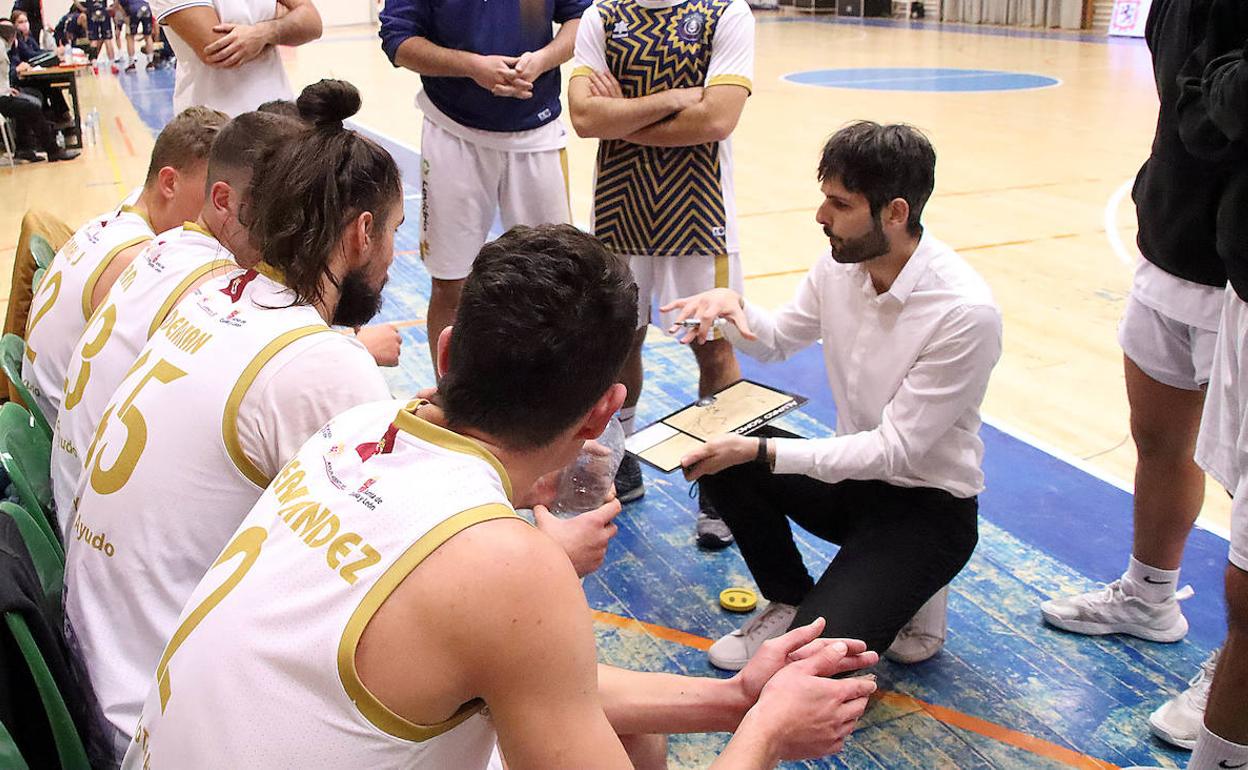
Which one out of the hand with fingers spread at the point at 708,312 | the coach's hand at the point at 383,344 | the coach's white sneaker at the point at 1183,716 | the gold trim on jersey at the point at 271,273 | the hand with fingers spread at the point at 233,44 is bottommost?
the coach's white sneaker at the point at 1183,716

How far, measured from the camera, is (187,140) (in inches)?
117

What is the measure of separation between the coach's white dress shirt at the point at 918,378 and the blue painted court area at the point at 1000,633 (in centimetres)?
51

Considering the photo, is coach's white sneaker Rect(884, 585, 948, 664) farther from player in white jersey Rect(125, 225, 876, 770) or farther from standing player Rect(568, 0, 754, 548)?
player in white jersey Rect(125, 225, 876, 770)

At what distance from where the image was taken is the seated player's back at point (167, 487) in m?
1.79

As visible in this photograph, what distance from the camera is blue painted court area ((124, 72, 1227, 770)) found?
259cm

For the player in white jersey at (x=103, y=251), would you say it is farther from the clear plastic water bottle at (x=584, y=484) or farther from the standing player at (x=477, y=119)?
the clear plastic water bottle at (x=584, y=484)

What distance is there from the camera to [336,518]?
1.32m

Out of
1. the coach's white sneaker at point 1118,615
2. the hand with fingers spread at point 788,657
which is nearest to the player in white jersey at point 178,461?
the hand with fingers spread at point 788,657

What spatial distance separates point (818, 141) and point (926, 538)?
851 centimetres

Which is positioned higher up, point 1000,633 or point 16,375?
point 16,375

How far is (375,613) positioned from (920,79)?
48.0 feet

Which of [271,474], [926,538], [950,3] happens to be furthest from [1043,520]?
[950,3]

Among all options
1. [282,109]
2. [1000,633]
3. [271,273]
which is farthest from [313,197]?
[1000,633]

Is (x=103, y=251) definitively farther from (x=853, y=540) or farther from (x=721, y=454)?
(x=853, y=540)
